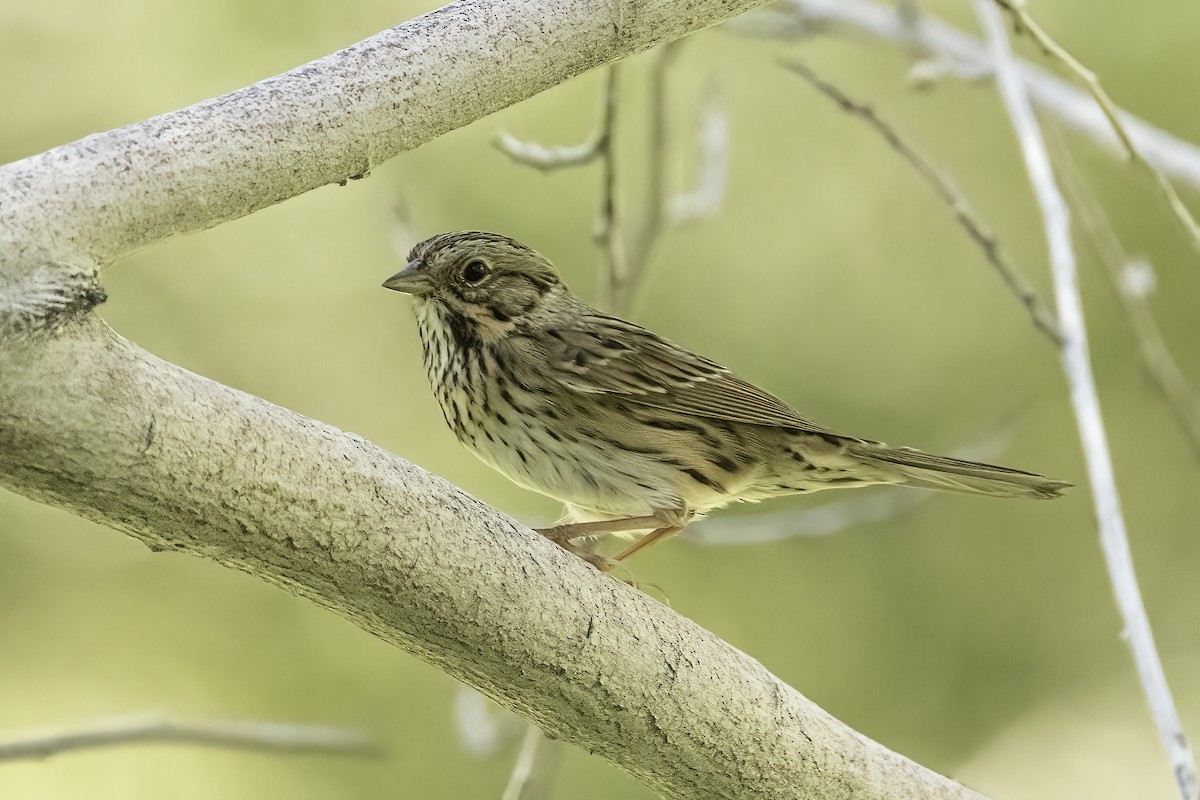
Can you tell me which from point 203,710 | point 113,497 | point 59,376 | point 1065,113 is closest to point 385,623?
point 113,497

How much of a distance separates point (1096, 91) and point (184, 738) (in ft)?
8.60

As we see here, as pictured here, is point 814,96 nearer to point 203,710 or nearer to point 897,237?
point 897,237

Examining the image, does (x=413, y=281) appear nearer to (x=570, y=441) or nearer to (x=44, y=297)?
(x=570, y=441)

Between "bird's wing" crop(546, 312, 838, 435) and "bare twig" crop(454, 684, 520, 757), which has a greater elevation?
"bird's wing" crop(546, 312, 838, 435)

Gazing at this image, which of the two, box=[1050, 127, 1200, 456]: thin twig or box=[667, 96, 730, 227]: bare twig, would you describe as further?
box=[667, 96, 730, 227]: bare twig

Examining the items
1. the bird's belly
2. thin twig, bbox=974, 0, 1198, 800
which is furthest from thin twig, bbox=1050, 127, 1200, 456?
the bird's belly

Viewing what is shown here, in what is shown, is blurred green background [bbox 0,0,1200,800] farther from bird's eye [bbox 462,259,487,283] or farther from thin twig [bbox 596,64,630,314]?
bird's eye [bbox 462,259,487,283]

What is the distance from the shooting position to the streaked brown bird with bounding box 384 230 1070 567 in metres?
3.64

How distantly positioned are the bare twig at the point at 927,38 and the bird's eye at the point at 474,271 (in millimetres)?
1856

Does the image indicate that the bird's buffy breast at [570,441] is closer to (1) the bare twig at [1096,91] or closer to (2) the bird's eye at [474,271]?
(2) the bird's eye at [474,271]

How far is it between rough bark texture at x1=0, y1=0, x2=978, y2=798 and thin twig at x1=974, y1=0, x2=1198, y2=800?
83cm

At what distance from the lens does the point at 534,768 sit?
3.72m

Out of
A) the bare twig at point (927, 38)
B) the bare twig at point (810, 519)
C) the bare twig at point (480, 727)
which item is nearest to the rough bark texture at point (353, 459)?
the bare twig at point (480, 727)

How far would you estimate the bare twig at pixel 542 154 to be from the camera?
3.67 m
